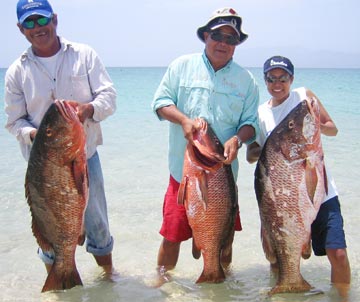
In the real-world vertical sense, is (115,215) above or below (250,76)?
below

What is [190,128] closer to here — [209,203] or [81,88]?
[209,203]

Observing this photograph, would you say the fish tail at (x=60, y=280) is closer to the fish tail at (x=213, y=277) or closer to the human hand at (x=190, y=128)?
the fish tail at (x=213, y=277)

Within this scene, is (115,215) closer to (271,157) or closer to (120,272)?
(120,272)

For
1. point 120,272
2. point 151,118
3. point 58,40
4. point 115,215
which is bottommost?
point 120,272

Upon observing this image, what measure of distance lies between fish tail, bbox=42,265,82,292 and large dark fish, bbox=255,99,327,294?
1732mm

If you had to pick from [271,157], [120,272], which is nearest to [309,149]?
[271,157]

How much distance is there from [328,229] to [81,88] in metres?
2.56

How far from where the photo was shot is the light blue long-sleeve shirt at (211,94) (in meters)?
4.54

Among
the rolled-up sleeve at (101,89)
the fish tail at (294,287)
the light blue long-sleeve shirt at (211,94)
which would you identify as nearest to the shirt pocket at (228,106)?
the light blue long-sleeve shirt at (211,94)

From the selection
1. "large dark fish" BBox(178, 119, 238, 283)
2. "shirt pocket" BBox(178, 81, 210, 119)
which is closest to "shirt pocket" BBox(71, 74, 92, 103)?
"shirt pocket" BBox(178, 81, 210, 119)

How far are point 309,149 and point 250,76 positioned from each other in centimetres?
98

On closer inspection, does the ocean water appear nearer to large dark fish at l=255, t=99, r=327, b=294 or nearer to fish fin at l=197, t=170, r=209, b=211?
large dark fish at l=255, t=99, r=327, b=294

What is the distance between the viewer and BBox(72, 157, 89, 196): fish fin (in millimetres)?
3959

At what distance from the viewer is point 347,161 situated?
11250mm
